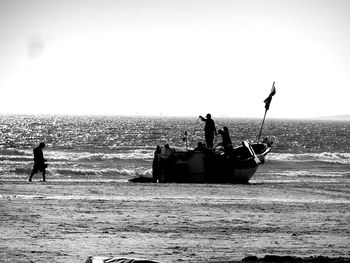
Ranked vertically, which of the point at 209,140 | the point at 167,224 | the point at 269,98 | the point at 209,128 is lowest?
the point at 167,224

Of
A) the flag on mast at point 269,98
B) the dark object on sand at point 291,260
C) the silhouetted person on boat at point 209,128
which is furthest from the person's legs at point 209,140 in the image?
the dark object on sand at point 291,260

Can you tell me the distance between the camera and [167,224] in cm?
1228

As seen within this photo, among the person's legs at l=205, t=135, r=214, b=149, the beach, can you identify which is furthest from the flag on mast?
the beach

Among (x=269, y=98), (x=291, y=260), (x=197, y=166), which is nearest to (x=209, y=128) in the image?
(x=197, y=166)

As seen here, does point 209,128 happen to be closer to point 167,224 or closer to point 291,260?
point 167,224

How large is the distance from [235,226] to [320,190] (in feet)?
30.8

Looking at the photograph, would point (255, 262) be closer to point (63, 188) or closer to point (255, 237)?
point (255, 237)

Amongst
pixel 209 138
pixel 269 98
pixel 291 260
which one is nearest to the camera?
pixel 291 260

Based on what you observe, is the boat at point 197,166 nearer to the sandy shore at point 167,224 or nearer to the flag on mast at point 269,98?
the flag on mast at point 269,98

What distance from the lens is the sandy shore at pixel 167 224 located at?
968cm

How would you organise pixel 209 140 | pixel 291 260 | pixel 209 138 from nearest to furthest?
pixel 291 260 → pixel 209 138 → pixel 209 140

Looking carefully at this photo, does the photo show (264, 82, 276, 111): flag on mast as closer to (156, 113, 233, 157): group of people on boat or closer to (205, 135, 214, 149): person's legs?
(156, 113, 233, 157): group of people on boat

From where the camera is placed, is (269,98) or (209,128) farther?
(269,98)

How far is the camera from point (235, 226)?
40.2 ft
